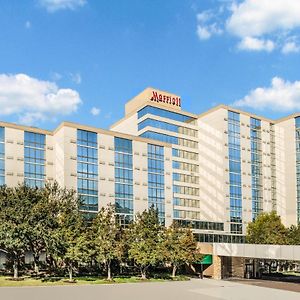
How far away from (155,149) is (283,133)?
128ft

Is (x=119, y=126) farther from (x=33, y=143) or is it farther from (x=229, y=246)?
(x=229, y=246)

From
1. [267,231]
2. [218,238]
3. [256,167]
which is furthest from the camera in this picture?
[256,167]

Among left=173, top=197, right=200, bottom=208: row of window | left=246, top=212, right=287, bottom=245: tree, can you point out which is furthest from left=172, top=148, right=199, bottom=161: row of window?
left=246, top=212, right=287, bottom=245: tree

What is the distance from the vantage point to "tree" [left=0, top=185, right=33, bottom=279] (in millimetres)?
55844

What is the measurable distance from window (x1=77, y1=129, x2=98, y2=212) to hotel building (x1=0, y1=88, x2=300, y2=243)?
0.59 feet

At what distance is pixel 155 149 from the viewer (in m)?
94.9

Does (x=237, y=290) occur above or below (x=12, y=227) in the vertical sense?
below

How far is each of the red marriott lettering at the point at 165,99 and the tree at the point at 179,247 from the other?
3854 cm

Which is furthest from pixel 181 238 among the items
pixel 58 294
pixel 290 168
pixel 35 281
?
pixel 290 168

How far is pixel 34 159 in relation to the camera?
272 ft

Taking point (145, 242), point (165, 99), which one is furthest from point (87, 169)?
point (165, 99)

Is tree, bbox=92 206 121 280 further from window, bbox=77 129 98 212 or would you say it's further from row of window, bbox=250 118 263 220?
row of window, bbox=250 118 263 220

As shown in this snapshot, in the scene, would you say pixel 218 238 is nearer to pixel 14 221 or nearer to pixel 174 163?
pixel 174 163

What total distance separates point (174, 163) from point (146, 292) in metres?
54.2
